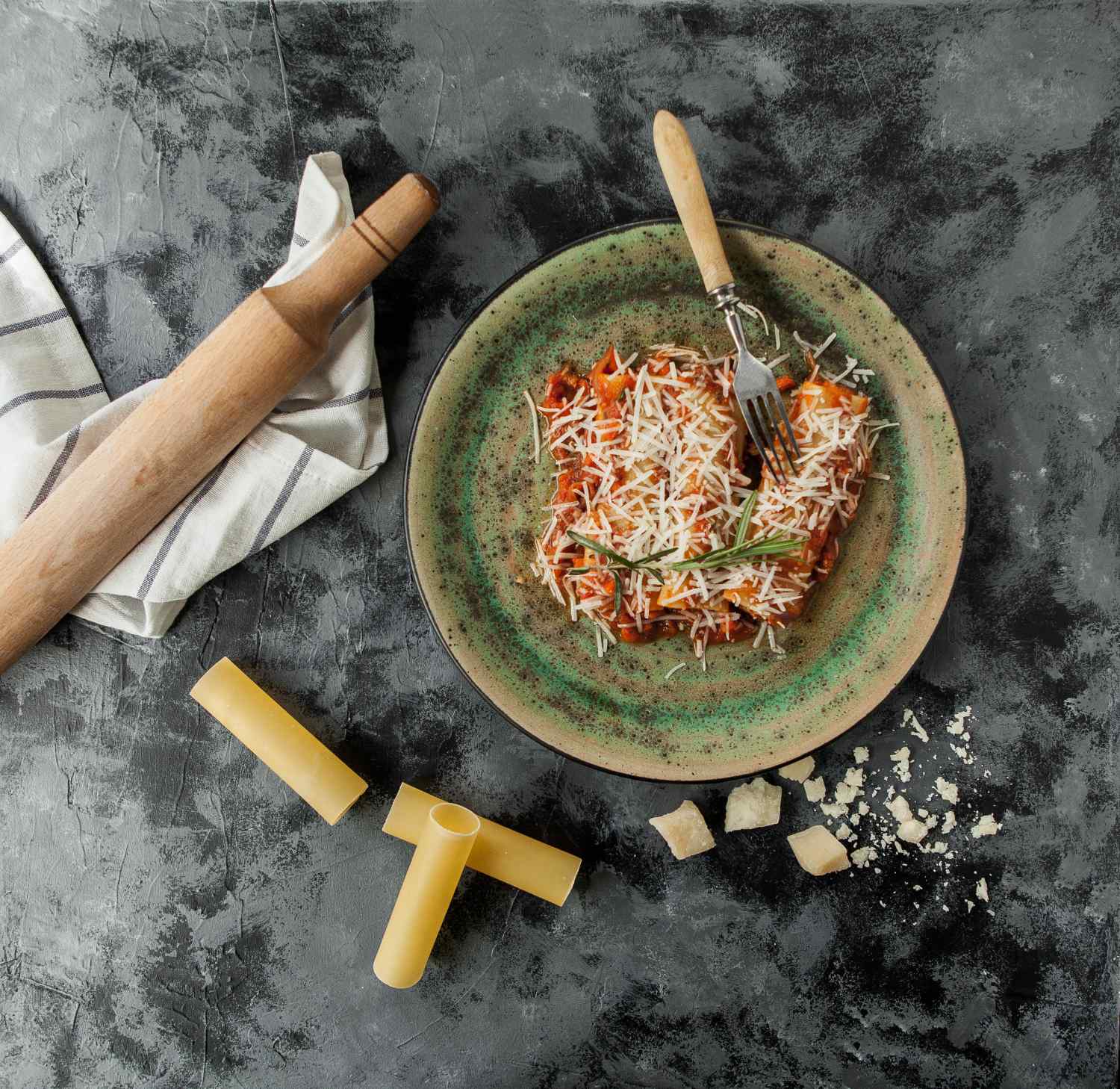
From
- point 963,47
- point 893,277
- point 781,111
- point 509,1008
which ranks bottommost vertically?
point 509,1008

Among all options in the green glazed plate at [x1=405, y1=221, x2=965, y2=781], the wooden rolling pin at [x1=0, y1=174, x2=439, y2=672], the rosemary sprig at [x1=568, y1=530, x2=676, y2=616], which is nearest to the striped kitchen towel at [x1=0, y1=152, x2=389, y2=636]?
the wooden rolling pin at [x1=0, y1=174, x2=439, y2=672]

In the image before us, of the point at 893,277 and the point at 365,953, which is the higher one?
the point at 893,277

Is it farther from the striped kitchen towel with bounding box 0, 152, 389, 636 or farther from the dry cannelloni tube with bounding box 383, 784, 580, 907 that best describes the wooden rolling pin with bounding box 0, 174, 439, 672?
the dry cannelloni tube with bounding box 383, 784, 580, 907

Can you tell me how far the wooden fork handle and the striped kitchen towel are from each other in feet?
2.66

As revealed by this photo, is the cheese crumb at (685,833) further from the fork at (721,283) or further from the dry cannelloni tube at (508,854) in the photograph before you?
the fork at (721,283)

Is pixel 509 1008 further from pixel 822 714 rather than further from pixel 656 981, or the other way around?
pixel 822 714

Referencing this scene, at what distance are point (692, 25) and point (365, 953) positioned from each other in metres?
2.60

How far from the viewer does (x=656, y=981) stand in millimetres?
2172

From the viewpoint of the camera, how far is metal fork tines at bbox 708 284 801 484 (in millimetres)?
1877

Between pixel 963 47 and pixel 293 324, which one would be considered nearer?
pixel 293 324

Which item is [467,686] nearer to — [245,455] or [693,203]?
[245,455]

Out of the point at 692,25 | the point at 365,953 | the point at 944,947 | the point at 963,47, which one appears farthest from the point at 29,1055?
the point at 963,47

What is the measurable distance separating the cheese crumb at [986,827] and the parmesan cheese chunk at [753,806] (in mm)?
528

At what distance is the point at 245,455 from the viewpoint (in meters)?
2.06
